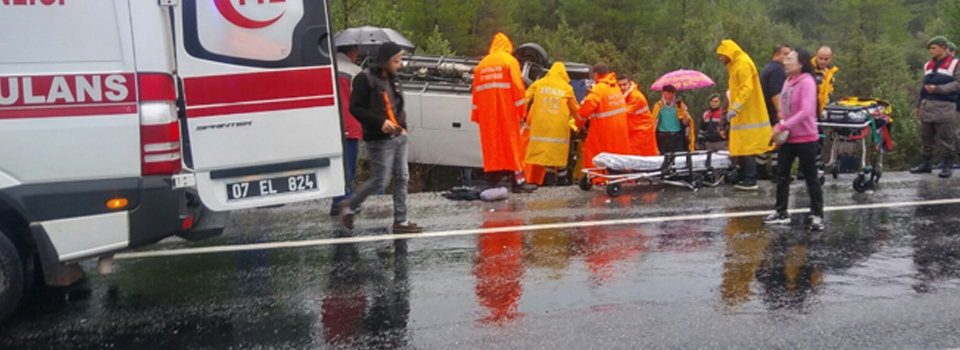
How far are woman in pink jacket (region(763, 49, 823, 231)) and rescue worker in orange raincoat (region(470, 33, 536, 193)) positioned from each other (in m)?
3.33

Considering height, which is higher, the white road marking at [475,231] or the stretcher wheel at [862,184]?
the white road marking at [475,231]

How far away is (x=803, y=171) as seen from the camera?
7.43 m

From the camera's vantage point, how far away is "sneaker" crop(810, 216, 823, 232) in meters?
7.23

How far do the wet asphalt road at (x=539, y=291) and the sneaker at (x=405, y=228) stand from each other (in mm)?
219

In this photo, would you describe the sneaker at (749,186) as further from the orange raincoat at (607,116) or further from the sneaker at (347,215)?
the sneaker at (347,215)

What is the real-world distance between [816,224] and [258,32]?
16.0ft

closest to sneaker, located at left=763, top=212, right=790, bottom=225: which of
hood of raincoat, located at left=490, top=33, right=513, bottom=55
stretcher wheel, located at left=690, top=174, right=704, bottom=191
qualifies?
stretcher wheel, located at left=690, top=174, right=704, bottom=191

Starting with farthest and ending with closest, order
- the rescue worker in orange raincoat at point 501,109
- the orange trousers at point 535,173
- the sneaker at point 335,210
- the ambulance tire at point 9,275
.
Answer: the orange trousers at point 535,173, the rescue worker in orange raincoat at point 501,109, the sneaker at point 335,210, the ambulance tire at point 9,275

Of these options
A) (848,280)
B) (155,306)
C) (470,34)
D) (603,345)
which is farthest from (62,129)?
(470,34)

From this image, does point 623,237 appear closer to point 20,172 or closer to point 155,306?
point 155,306

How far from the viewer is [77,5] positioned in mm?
4750

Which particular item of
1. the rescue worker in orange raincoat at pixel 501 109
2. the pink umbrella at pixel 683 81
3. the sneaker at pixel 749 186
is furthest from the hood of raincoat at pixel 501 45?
the pink umbrella at pixel 683 81

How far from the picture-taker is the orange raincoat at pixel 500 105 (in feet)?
32.4

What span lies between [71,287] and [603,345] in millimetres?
3652
